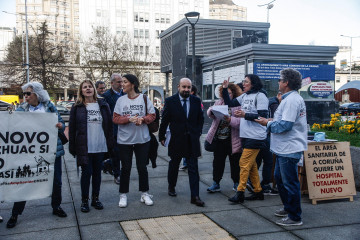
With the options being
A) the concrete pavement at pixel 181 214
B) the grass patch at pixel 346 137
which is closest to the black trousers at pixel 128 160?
the concrete pavement at pixel 181 214

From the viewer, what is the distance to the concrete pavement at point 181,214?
425cm

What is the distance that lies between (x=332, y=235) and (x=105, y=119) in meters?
3.26

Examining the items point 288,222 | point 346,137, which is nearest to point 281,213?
point 288,222

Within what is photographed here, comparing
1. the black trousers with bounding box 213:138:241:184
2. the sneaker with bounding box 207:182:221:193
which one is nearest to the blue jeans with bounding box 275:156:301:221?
the black trousers with bounding box 213:138:241:184

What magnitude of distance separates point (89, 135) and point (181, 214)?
1677mm

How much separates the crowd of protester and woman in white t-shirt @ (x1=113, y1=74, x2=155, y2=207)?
0.01 m

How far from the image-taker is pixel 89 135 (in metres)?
5.12

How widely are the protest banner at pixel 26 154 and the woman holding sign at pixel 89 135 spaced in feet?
Result: 1.13

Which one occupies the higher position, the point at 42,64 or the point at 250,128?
the point at 42,64

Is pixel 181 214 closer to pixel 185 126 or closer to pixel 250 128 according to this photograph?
pixel 185 126

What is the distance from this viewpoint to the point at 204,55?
1852 cm

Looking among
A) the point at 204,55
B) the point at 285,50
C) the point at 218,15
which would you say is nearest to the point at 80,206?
the point at 285,50

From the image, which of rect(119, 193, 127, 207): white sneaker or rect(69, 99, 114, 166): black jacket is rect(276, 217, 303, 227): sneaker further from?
rect(69, 99, 114, 166): black jacket

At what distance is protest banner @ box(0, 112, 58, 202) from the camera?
14.8 ft
